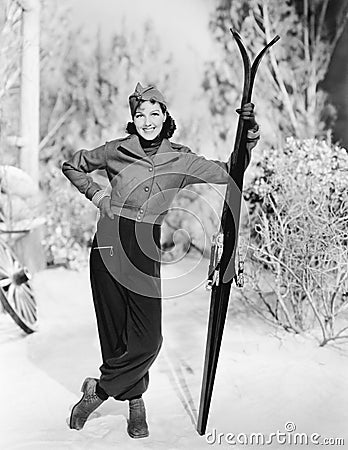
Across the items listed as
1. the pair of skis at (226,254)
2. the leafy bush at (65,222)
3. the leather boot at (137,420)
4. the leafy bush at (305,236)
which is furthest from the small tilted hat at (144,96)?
the leafy bush at (65,222)

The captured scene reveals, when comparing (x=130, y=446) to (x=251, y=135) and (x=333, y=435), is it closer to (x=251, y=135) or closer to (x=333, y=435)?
(x=333, y=435)

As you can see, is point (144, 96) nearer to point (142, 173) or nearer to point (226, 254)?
point (142, 173)

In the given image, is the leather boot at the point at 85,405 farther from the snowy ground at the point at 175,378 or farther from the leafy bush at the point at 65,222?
the leafy bush at the point at 65,222

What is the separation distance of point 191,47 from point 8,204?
26.4 inches

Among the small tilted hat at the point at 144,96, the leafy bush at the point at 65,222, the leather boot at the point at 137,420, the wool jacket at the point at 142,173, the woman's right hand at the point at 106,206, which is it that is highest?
the small tilted hat at the point at 144,96

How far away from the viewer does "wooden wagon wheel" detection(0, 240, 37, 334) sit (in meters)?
1.75

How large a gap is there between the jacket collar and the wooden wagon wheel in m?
0.59

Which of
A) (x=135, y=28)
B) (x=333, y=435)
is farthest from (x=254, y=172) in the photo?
(x=333, y=435)

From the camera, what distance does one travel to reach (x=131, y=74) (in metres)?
1.97

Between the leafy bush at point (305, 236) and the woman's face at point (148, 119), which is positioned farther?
the leafy bush at point (305, 236)

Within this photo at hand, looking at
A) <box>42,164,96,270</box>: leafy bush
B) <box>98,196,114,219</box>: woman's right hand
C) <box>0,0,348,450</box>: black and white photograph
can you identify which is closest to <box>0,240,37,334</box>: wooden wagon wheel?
<box>0,0,348,450</box>: black and white photograph

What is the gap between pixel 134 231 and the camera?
1.33 meters

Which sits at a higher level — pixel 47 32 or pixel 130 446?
pixel 47 32

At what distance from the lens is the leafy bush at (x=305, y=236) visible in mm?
1683
